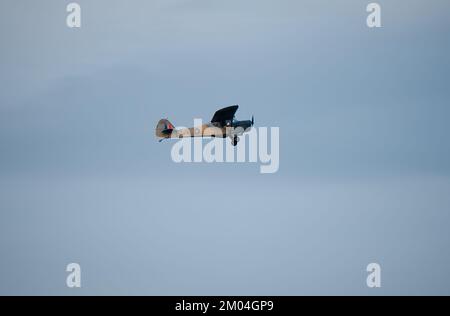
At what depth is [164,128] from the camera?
150ft

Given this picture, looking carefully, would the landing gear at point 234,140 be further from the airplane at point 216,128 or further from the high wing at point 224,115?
the high wing at point 224,115

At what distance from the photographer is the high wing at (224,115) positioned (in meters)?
44.8

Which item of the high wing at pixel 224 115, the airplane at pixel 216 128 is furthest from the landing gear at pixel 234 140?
the high wing at pixel 224 115

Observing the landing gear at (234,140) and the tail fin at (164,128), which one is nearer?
the landing gear at (234,140)

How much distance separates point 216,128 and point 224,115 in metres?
1.08

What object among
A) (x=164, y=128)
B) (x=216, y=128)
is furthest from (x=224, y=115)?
(x=164, y=128)

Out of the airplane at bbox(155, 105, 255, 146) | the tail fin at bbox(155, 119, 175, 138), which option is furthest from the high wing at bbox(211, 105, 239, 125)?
the tail fin at bbox(155, 119, 175, 138)
